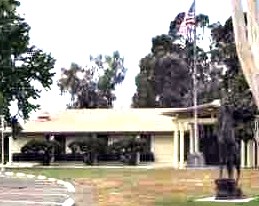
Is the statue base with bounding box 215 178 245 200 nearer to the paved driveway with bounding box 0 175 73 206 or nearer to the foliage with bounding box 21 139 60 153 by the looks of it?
the paved driveway with bounding box 0 175 73 206

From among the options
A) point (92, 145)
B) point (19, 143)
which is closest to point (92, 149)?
point (92, 145)

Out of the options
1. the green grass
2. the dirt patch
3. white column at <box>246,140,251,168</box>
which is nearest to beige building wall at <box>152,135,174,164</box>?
white column at <box>246,140,251,168</box>

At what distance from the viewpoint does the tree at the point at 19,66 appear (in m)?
49.0

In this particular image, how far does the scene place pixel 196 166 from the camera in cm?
5016

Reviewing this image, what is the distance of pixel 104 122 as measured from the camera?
205 ft

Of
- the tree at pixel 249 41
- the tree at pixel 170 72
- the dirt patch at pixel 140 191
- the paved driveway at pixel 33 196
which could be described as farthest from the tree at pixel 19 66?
the tree at pixel 249 41

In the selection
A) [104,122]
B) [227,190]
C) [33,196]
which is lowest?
[33,196]

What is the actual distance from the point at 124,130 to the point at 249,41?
5083 cm

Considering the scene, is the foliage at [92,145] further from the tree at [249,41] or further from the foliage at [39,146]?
the tree at [249,41]

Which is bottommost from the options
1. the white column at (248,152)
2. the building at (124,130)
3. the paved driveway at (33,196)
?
the paved driveway at (33,196)

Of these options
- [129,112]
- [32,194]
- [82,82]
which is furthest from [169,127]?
[32,194]

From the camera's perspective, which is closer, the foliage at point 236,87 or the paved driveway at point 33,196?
the paved driveway at point 33,196

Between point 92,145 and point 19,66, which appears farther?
point 92,145

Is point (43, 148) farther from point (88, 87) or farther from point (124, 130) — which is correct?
point (88, 87)
